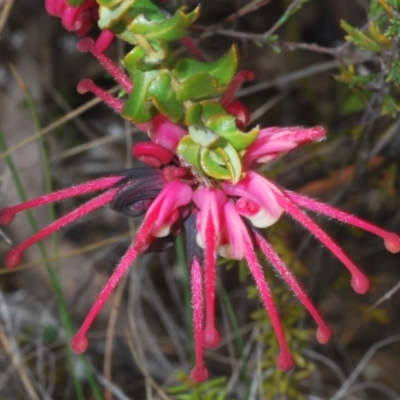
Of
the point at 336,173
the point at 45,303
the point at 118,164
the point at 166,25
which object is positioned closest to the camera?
the point at 166,25

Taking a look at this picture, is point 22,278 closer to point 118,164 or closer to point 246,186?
point 118,164

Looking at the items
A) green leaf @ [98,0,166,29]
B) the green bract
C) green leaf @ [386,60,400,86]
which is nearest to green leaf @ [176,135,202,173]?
the green bract

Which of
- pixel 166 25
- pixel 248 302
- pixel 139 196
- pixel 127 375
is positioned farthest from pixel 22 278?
pixel 166 25

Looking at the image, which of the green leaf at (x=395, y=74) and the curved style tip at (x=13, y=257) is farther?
the green leaf at (x=395, y=74)

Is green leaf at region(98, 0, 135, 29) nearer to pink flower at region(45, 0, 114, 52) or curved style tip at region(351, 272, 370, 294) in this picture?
pink flower at region(45, 0, 114, 52)

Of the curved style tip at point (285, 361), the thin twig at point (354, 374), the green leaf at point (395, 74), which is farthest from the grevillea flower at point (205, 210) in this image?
the thin twig at point (354, 374)

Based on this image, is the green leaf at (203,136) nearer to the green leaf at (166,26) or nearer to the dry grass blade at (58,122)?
the green leaf at (166,26)

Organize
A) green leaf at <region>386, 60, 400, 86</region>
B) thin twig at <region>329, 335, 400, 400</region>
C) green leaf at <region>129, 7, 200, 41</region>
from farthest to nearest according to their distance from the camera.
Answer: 1. thin twig at <region>329, 335, 400, 400</region>
2. green leaf at <region>386, 60, 400, 86</region>
3. green leaf at <region>129, 7, 200, 41</region>
